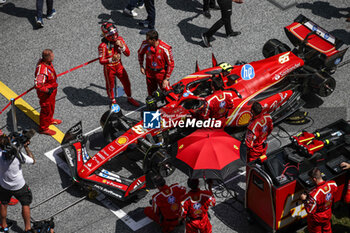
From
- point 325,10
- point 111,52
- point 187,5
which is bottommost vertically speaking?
point 187,5

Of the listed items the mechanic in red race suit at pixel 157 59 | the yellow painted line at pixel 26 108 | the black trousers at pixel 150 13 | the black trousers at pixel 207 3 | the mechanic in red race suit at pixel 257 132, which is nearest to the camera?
the mechanic in red race suit at pixel 257 132

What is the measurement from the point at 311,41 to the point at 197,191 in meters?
5.62

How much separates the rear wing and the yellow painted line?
230 inches

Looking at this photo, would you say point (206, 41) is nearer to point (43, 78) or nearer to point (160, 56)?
point (160, 56)

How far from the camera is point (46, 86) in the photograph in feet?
38.7

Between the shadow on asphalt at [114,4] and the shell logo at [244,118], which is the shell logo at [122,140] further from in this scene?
the shadow on asphalt at [114,4]

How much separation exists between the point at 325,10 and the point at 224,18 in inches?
132

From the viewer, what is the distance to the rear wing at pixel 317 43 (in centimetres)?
1263

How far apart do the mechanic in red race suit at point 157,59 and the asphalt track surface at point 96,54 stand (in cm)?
117

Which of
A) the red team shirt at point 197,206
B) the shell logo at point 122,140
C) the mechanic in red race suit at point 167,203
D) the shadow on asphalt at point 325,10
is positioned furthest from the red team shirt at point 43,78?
the shadow on asphalt at point 325,10

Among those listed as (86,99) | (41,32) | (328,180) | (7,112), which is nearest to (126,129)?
(86,99)

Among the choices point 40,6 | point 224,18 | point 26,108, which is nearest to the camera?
point 26,108

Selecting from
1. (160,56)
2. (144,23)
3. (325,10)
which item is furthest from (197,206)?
(325,10)

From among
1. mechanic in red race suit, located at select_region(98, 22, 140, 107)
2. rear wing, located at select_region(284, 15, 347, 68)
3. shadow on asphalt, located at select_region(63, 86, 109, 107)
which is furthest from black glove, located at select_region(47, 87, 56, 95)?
rear wing, located at select_region(284, 15, 347, 68)
